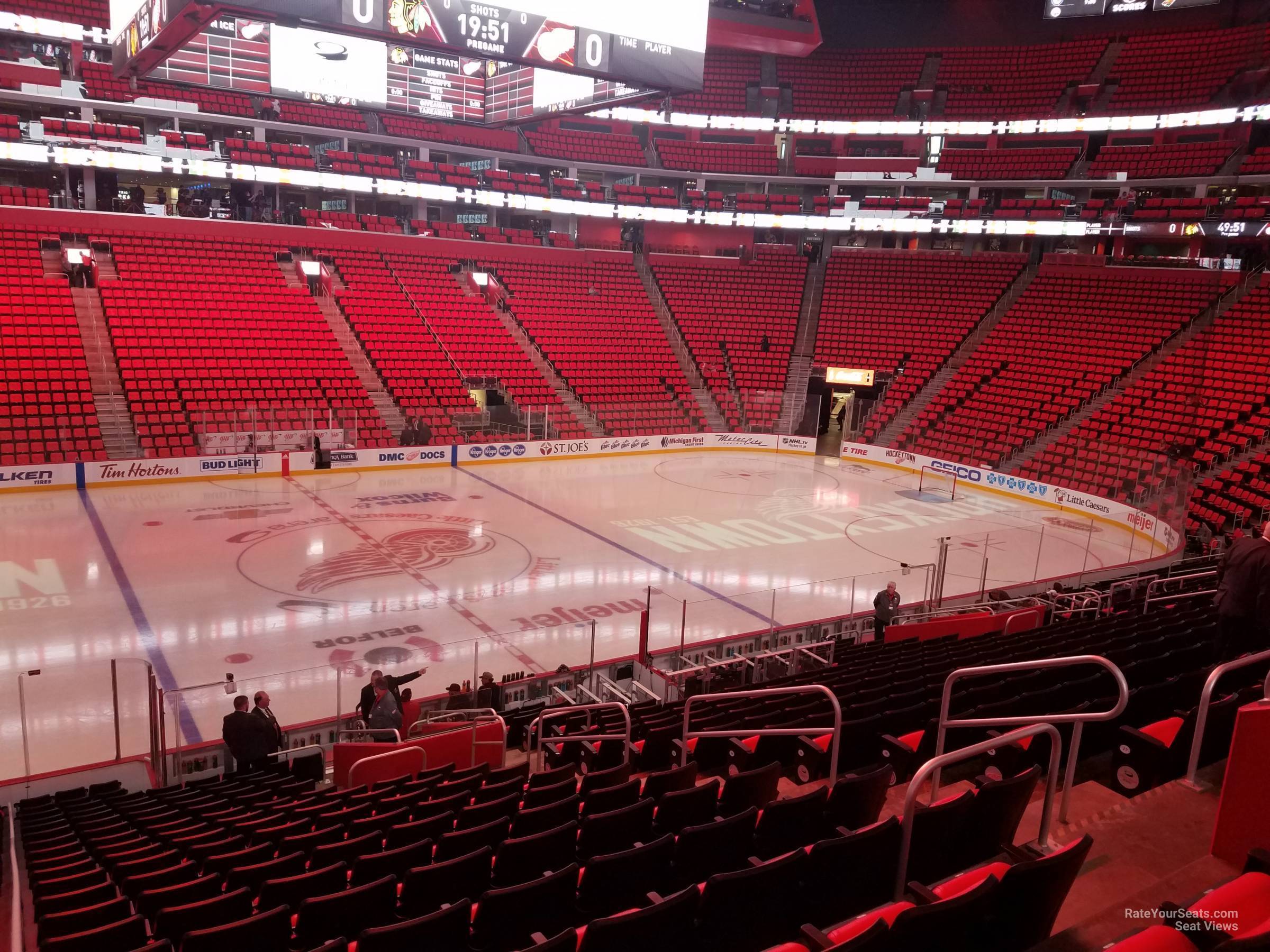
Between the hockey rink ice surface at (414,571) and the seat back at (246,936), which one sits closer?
the seat back at (246,936)

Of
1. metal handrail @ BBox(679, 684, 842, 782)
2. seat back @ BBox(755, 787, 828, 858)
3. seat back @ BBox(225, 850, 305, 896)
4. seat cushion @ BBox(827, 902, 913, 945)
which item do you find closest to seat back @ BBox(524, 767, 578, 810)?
metal handrail @ BBox(679, 684, 842, 782)

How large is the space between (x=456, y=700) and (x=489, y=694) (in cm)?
38

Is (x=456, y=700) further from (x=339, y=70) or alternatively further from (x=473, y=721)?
(x=339, y=70)

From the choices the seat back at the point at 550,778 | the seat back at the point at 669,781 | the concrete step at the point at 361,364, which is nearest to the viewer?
the seat back at the point at 669,781

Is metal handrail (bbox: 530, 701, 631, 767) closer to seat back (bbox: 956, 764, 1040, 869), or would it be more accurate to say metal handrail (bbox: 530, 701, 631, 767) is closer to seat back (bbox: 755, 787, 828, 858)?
seat back (bbox: 755, 787, 828, 858)

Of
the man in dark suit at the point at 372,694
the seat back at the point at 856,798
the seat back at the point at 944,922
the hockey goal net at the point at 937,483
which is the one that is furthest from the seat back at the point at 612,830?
the hockey goal net at the point at 937,483

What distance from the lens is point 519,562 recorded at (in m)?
16.5

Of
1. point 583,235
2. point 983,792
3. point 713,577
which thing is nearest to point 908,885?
point 983,792

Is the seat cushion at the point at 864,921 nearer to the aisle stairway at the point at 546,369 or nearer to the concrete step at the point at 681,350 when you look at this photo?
the aisle stairway at the point at 546,369

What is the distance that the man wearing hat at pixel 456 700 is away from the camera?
9922 millimetres

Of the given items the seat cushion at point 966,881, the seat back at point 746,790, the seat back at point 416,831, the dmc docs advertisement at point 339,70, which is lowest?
the seat back at point 416,831

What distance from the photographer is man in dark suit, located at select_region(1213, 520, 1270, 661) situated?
19.5 ft

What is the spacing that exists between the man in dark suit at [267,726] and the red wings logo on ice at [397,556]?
614cm

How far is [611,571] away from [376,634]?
490cm
